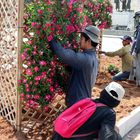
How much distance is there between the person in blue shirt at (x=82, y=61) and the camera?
A: 396 centimetres

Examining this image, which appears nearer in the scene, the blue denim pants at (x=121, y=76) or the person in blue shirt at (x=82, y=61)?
the person in blue shirt at (x=82, y=61)

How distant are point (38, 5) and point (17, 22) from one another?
0.46 meters

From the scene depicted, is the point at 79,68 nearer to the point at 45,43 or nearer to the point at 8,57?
the point at 45,43

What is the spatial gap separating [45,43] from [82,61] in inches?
22.5

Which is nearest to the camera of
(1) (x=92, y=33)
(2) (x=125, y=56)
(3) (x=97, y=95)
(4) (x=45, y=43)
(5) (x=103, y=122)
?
(5) (x=103, y=122)

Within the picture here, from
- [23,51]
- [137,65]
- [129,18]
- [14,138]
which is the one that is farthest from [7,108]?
[129,18]

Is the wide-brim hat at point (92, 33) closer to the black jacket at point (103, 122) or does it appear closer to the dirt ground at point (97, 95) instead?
the black jacket at point (103, 122)

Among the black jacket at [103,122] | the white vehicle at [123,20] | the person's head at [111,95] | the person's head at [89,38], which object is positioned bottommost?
the white vehicle at [123,20]

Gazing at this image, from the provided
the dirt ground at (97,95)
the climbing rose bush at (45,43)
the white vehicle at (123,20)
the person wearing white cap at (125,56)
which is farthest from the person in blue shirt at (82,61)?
the white vehicle at (123,20)

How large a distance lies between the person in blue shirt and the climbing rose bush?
0.59 ft

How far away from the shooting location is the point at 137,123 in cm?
643

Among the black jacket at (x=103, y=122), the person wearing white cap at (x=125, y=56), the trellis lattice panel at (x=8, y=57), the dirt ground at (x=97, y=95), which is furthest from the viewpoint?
the person wearing white cap at (x=125, y=56)

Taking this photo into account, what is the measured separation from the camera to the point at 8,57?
5.00m

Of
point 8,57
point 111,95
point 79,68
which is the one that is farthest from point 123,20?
point 111,95
